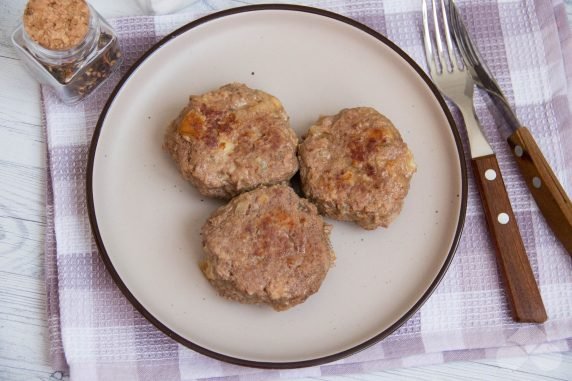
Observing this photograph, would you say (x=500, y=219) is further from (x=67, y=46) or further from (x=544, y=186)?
(x=67, y=46)

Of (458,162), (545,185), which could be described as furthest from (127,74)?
(545,185)

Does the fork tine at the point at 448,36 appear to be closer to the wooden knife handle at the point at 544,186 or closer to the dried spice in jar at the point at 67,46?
the wooden knife handle at the point at 544,186

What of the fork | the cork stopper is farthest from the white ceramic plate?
the cork stopper

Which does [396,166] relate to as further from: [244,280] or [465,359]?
[465,359]

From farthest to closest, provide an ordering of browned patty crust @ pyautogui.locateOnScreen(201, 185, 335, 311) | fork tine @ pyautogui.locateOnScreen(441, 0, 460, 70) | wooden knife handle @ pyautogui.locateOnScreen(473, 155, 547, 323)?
fork tine @ pyautogui.locateOnScreen(441, 0, 460, 70) < wooden knife handle @ pyautogui.locateOnScreen(473, 155, 547, 323) < browned patty crust @ pyautogui.locateOnScreen(201, 185, 335, 311)

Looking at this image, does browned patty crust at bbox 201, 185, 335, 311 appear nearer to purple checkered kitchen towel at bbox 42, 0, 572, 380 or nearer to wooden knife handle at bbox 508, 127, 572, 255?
purple checkered kitchen towel at bbox 42, 0, 572, 380

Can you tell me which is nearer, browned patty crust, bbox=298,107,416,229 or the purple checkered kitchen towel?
browned patty crust, bbox=298,107,416,229

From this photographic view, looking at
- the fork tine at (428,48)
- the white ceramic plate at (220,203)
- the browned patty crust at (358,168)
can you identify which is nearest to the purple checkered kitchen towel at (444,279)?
the fork tine at (428,48)
